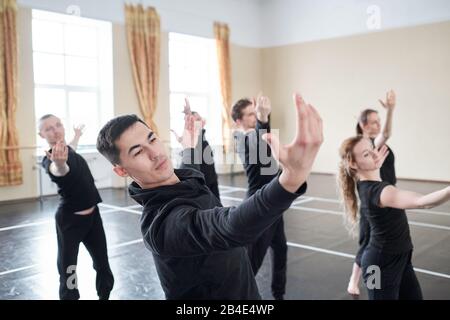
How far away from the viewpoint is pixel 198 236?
1233mm

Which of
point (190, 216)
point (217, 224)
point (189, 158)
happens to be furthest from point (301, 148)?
point (189, 158)

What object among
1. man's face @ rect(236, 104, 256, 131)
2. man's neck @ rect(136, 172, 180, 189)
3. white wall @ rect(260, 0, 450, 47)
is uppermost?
white wall @ rect(260, 0, 450, 47)

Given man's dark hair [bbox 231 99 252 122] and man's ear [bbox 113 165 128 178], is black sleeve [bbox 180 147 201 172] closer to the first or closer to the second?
man's ear [bbox 113 165 128 178]

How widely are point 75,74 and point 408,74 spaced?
7.22 m

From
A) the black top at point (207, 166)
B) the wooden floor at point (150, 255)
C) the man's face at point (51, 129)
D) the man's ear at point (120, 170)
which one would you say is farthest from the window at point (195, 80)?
the man's ear at point (120, 170)

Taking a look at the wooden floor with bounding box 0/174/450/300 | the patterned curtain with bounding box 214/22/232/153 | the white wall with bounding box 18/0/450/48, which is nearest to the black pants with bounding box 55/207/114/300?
the wooden floor with bounding box 0/174/450/300

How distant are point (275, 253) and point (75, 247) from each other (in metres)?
1.49

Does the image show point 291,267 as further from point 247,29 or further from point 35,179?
point 247,29

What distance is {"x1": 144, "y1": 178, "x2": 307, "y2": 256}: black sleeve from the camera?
107cm

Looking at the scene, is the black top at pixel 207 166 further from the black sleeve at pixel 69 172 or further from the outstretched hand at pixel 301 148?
the outstretched hand at pixel 301 148

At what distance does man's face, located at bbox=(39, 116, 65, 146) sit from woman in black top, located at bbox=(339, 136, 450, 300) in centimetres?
209

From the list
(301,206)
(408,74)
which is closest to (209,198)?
(301,206)

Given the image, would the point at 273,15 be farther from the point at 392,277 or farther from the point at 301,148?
the point at 301,148

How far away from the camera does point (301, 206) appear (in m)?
7.09
